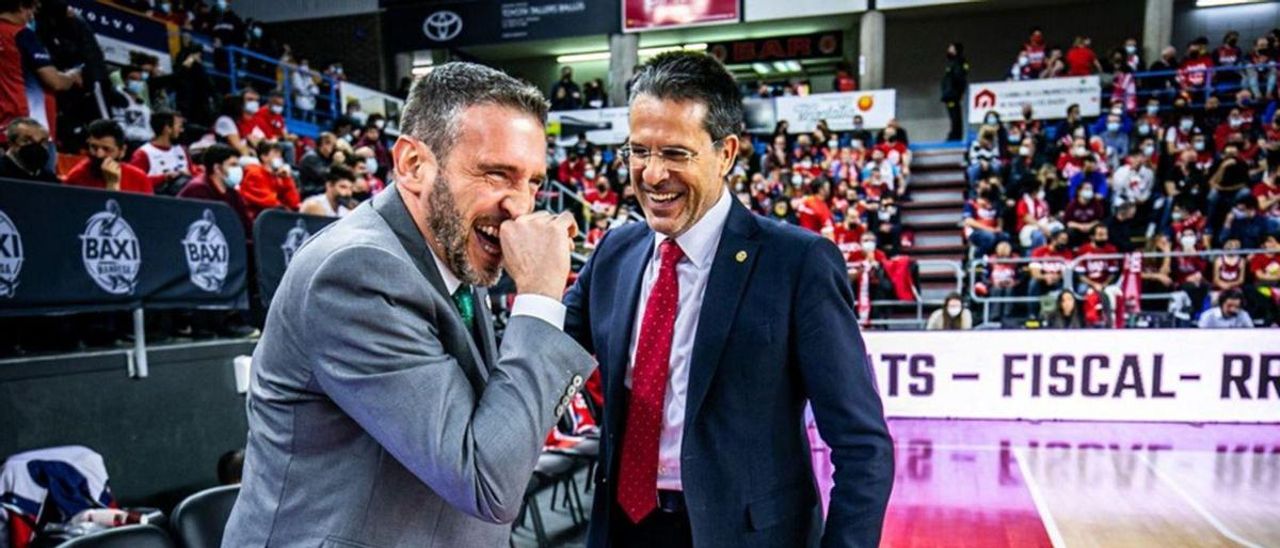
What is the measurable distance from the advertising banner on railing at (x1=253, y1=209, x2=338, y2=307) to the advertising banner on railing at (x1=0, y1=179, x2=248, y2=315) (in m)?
A: 0.10

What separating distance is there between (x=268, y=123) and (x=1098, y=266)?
34.7ft

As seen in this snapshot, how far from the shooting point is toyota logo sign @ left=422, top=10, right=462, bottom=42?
19.5m

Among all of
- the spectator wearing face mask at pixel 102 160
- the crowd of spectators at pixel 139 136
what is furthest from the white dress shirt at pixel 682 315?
the spectator wearing face mask at pixel 102 160

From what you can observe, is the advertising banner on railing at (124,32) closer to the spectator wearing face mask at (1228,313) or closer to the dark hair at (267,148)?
the dark hair at (267,148)

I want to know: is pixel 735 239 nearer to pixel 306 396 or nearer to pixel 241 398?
pixel 306 396

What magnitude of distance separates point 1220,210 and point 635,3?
12336 mm

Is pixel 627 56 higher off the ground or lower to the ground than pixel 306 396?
higher

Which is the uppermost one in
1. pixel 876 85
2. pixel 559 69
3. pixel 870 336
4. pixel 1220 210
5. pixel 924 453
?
pixel 559 69

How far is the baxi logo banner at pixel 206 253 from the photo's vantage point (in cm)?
453

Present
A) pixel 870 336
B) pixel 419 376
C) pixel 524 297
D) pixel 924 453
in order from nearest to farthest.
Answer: pixel 419 376
pixel 524 297
pixel 924 453
pixel 870 336

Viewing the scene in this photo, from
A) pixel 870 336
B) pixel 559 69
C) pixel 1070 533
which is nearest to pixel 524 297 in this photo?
pixel 1070 533

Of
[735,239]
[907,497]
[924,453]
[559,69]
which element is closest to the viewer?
[735,239]

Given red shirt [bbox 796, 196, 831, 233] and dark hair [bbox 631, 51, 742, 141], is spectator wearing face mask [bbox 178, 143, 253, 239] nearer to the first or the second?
dark hair [bbox 631, 51, 742, 141]

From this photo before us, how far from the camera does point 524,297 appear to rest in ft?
3.70
